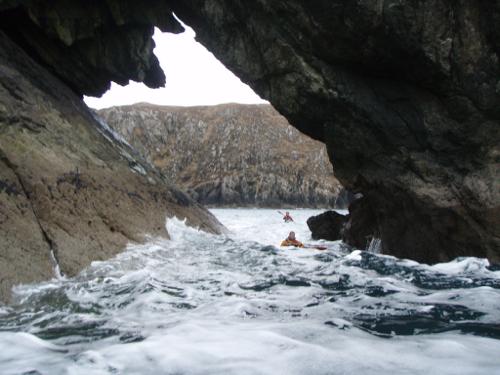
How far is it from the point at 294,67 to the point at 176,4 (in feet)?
18.7

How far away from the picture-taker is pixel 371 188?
45.3 feet

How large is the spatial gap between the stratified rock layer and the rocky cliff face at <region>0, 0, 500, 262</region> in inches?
124

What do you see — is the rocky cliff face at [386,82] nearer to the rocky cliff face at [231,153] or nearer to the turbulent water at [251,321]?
the turbulent water at [251,321]

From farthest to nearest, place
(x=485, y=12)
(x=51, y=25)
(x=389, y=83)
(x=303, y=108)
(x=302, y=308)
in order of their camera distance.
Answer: (x=51, y=25) < (x=303, y=108) < (x=389, y=83) < (x=485, y=12) < (x=302, y=308)

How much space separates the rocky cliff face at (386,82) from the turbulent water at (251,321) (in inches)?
90.7

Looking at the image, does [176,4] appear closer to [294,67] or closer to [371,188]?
[294,67]

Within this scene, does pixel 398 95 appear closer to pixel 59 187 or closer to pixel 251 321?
pixel 251 321

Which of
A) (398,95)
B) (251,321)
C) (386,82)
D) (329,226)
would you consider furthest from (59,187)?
(329,226)

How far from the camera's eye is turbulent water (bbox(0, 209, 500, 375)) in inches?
174

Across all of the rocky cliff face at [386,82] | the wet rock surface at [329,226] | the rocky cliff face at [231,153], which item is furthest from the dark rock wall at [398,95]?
the rocky cliff face at [231,153]

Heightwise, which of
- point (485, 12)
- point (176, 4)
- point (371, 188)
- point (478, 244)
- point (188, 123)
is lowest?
point (478, 244)

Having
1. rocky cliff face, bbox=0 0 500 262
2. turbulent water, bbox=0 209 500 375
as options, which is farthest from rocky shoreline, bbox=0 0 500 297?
turbulent water, bbox=0 209 500 375

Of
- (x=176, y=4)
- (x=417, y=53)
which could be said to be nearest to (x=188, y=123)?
(x=176, y=4)

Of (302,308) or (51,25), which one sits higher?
(51,25)
